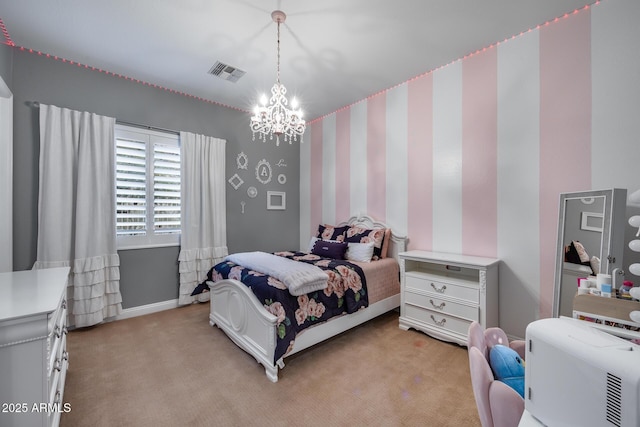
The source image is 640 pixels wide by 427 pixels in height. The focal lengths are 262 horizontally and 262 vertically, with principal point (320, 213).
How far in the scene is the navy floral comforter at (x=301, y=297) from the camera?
6.52 feet

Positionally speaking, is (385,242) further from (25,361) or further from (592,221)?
(25,361)

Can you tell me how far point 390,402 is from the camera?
1.73 m

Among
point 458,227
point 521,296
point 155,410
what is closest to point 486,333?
point 521,296

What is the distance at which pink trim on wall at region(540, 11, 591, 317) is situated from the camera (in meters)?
2.12

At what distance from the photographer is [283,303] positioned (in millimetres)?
2012

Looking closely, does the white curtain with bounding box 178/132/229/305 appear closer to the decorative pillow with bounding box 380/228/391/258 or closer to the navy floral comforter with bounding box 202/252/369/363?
the navy floral comforter with bounding box 202/252/369/363

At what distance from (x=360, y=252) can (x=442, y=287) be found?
38.7 inches

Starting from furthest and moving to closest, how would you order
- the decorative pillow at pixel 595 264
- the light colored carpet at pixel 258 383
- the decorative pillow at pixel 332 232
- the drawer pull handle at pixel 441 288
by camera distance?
the decorative pillow at pixel 332 232 → the drawer pull handle at pixel 441 288 → the decorative pillow at pixel 595 264 → the light colored carpet at pixel 258 383

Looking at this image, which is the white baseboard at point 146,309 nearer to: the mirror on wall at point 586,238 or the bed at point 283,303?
the bed at point 283,303

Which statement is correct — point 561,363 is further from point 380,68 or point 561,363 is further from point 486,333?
point 380,68

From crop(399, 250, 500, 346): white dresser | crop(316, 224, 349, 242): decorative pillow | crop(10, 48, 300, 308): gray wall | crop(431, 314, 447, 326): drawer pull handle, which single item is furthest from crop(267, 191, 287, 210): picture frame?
crop(431, 314, 447, 326): drawer pull handle

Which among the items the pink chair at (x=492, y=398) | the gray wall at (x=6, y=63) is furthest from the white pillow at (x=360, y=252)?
the gray wall at (x=6, y=63)

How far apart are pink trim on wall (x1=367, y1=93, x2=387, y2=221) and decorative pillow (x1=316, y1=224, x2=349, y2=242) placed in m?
0.47

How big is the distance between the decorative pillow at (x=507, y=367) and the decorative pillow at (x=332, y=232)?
2.44 metres
